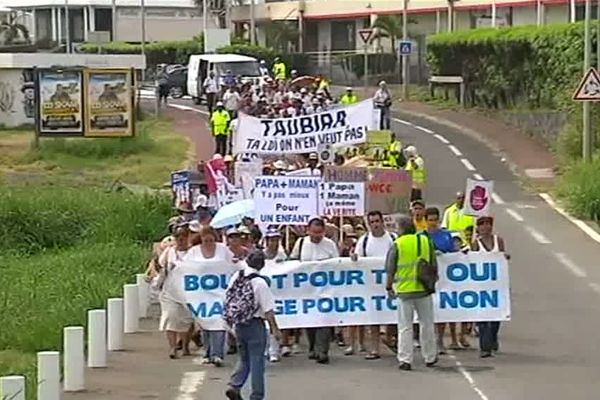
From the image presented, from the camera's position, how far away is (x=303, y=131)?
72.7 feet

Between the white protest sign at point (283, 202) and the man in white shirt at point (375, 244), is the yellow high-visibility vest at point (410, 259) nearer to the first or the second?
the man in white shirt at point (375, 244)

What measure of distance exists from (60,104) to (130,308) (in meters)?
27.6

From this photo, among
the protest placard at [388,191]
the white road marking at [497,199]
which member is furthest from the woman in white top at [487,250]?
the white road marking at [497,199]

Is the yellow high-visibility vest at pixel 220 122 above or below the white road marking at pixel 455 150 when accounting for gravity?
above

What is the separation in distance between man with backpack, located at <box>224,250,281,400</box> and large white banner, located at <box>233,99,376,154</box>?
8.90 m

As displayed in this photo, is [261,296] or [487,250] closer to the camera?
[261,296]

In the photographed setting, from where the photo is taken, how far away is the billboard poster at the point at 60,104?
45344 mm

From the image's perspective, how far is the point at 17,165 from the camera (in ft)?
141

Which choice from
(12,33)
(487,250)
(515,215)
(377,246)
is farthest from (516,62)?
(12,33)

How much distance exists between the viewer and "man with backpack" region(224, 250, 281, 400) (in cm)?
Result: 1319

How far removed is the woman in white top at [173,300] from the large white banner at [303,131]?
17.6 ft

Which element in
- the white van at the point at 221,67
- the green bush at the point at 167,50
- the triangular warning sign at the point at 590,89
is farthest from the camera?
the green bush at the point at 167,50

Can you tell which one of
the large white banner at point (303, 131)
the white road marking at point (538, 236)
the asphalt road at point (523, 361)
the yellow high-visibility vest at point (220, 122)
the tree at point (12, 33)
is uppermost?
the tree at point (12, 33)

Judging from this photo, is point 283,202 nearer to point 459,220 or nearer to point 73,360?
point 459,220
